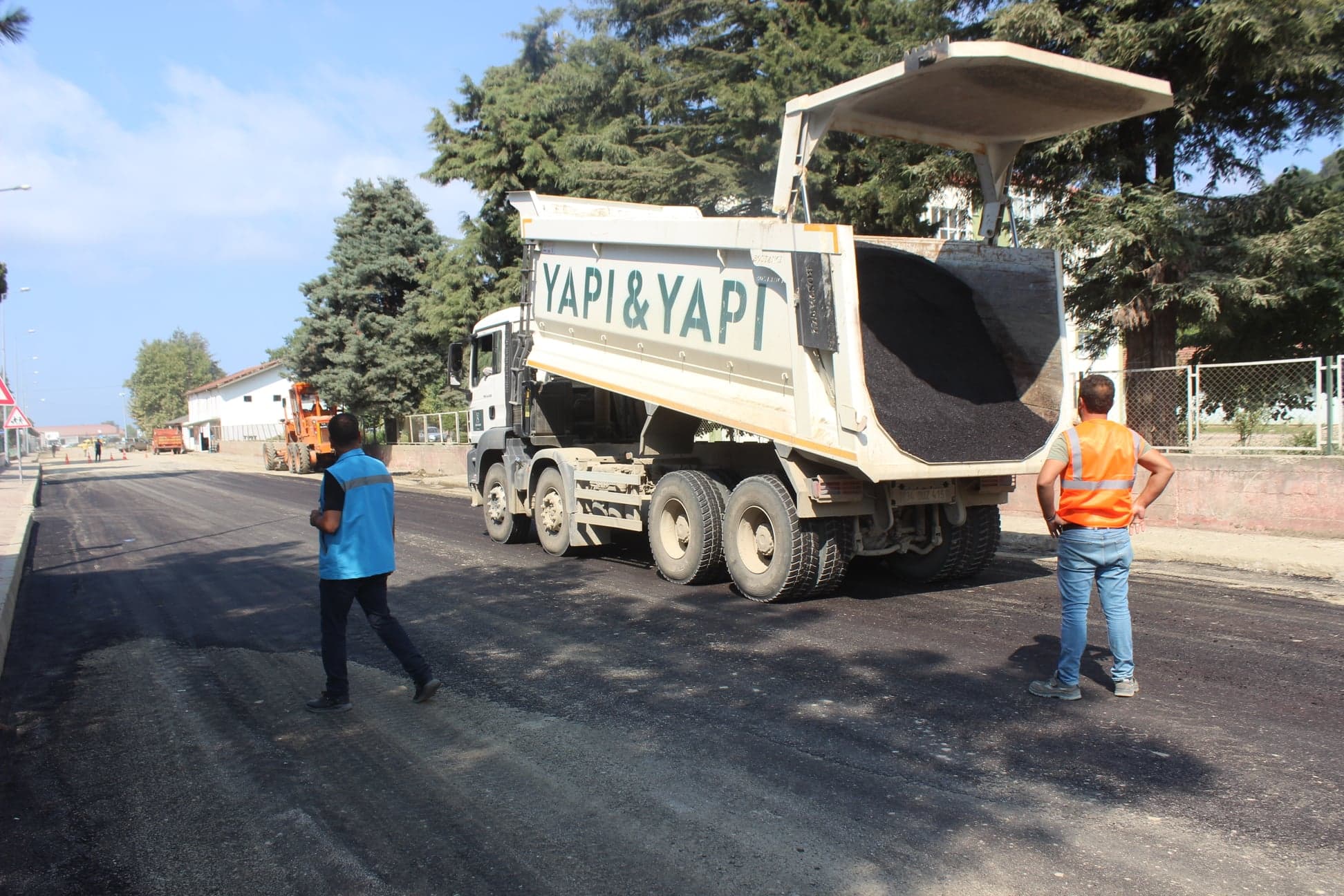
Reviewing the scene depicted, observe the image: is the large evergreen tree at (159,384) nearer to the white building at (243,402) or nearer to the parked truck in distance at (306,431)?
the white building at (243,402)

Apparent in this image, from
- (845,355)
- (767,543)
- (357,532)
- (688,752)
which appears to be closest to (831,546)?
(767,543)

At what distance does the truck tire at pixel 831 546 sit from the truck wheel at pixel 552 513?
3658 millimetres

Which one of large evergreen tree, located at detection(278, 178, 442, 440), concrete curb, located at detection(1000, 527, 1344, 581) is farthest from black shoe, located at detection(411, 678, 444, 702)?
large evergreen tree, located at detection(278, 178, 442, 440)

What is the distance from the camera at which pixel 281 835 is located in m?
3.86

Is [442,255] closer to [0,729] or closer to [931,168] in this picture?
[931,168]

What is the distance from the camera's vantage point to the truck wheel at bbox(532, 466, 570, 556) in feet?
36.0

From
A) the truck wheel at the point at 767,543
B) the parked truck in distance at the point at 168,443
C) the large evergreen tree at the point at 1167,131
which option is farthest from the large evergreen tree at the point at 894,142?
the parked truck in distance at the point at 168,443

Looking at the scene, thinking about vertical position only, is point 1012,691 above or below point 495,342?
below

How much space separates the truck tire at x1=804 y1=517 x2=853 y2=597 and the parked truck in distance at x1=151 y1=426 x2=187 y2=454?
8643 cm

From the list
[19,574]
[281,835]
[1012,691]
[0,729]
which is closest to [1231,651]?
[1012,691]

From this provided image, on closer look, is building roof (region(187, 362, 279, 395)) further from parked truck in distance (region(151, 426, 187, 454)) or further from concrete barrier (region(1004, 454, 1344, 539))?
concrete barrier (region(1004, 454, 1344, 539))

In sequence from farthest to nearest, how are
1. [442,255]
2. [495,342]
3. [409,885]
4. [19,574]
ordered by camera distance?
[442,255]
[495,342]
[19,574]
[409,885]

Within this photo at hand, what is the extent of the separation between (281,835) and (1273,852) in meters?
3.66

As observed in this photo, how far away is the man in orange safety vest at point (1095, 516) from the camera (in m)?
5.11
